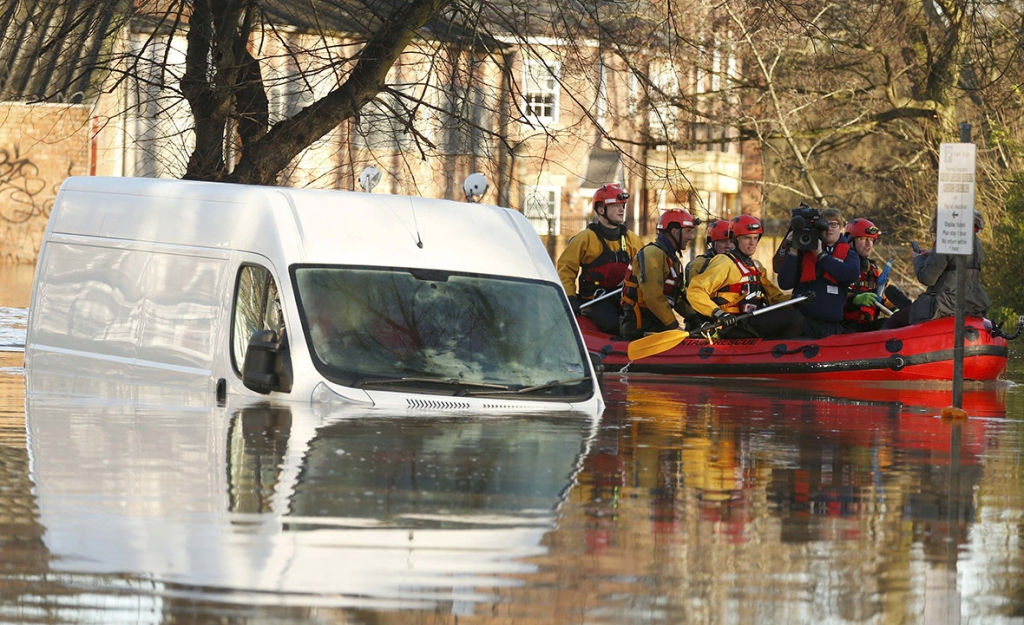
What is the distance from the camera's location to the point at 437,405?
10.4 m

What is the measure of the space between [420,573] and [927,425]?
8.07 metres

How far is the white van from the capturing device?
10.5 meters

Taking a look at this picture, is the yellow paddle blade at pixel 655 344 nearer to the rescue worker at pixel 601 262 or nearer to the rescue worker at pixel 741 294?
the rescue worker at pixel 741 294

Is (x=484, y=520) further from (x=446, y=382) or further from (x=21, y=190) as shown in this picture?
(x=21, y=190)

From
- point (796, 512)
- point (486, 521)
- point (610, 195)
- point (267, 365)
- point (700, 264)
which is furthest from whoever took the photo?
point (610, 195)

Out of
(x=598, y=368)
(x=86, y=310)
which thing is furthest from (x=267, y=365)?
(x=86, y=310)

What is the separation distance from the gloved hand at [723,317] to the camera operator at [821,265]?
83cm

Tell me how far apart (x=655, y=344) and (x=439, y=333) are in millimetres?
6468

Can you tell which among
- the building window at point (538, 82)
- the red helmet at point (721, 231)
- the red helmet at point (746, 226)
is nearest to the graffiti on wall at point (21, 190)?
the building window at point (538, 82)

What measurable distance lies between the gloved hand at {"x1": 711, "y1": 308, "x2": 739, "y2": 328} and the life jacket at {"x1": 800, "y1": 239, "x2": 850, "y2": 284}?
3.04 ft

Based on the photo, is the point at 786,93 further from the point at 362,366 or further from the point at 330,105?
the point at 362,366

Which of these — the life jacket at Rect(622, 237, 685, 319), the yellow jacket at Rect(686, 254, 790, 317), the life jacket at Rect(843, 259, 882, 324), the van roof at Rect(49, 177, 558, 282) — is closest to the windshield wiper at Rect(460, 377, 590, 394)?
the van roof at Rect(49, 177, 558, 282)

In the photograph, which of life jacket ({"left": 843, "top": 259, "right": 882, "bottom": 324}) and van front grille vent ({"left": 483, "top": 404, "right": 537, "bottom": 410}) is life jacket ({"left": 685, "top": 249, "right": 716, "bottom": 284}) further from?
van front grille vent ({"left": 483, "top": 404, "right": 537, "bottom": 410})

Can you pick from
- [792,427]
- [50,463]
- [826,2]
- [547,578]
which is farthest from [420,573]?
[826,2]
